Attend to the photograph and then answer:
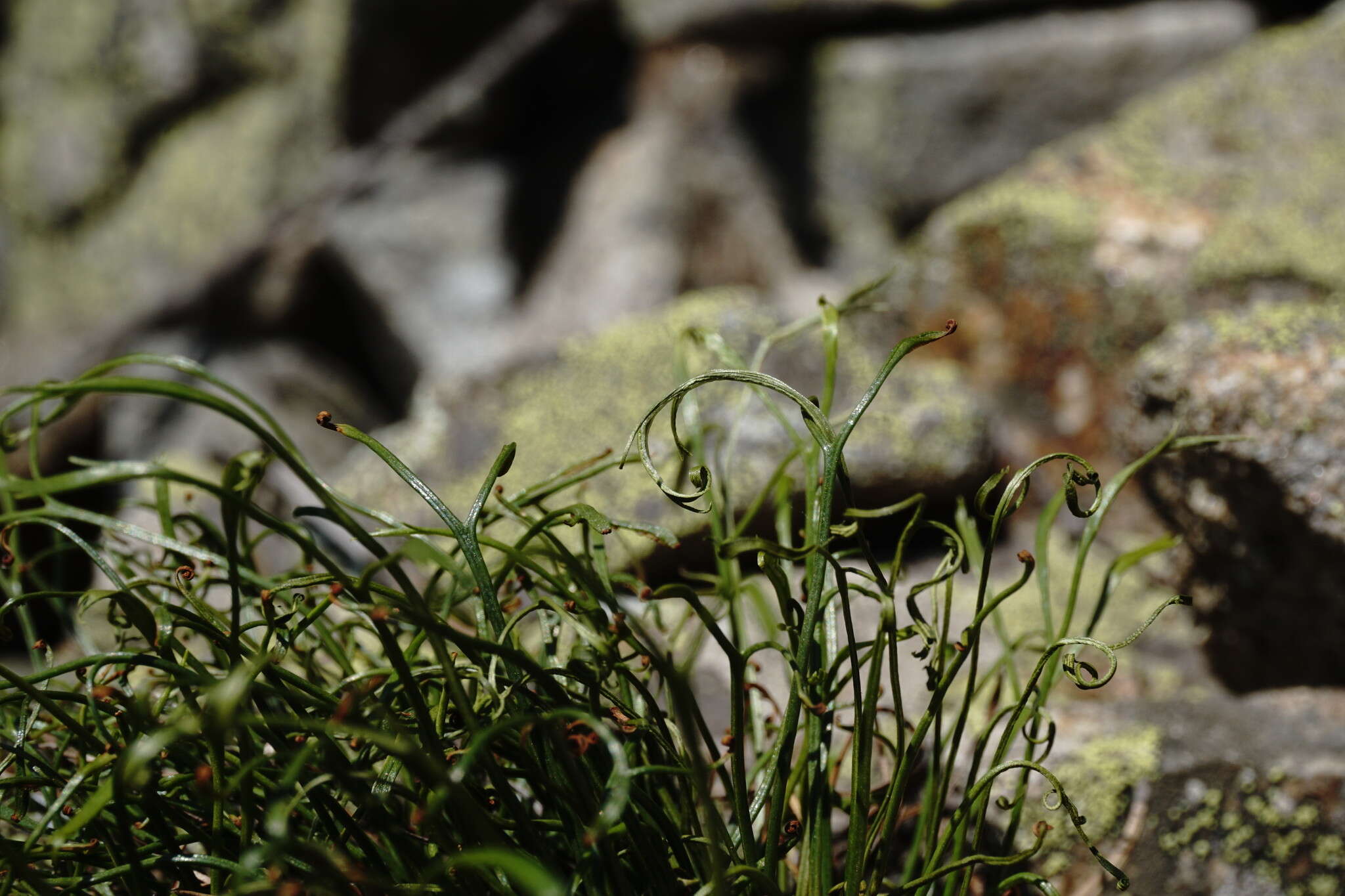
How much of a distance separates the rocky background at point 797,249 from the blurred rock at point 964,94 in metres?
0.01

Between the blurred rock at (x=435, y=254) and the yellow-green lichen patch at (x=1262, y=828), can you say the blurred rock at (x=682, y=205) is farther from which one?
the yellow-green lichen patch at (x=1262, y=828)

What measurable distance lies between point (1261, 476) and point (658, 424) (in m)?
0.89

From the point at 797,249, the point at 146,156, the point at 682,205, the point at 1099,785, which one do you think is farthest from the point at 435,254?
the point at 1099,785

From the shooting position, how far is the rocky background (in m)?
1.22

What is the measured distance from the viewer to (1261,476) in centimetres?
122

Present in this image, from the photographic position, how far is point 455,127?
3.78 metres

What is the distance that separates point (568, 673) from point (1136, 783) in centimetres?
72

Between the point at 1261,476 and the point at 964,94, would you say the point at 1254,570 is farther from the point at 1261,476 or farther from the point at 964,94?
the point at 964,94

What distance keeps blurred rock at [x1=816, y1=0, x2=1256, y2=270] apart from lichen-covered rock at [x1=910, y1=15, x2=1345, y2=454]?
585 millimetres

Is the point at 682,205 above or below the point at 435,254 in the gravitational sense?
below

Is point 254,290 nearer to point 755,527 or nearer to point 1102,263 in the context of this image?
point 755,527

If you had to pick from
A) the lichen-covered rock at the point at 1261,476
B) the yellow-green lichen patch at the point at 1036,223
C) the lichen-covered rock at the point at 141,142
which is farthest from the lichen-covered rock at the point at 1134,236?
the lichen-covered rock at the point at 141,142

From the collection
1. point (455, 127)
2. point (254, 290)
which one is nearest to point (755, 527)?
point (455, 127)

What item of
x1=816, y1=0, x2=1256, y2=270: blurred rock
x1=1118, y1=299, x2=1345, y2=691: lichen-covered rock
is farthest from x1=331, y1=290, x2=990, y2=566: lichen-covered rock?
x1=816, y1=0, x2=1256, y2=270: blurred rock
